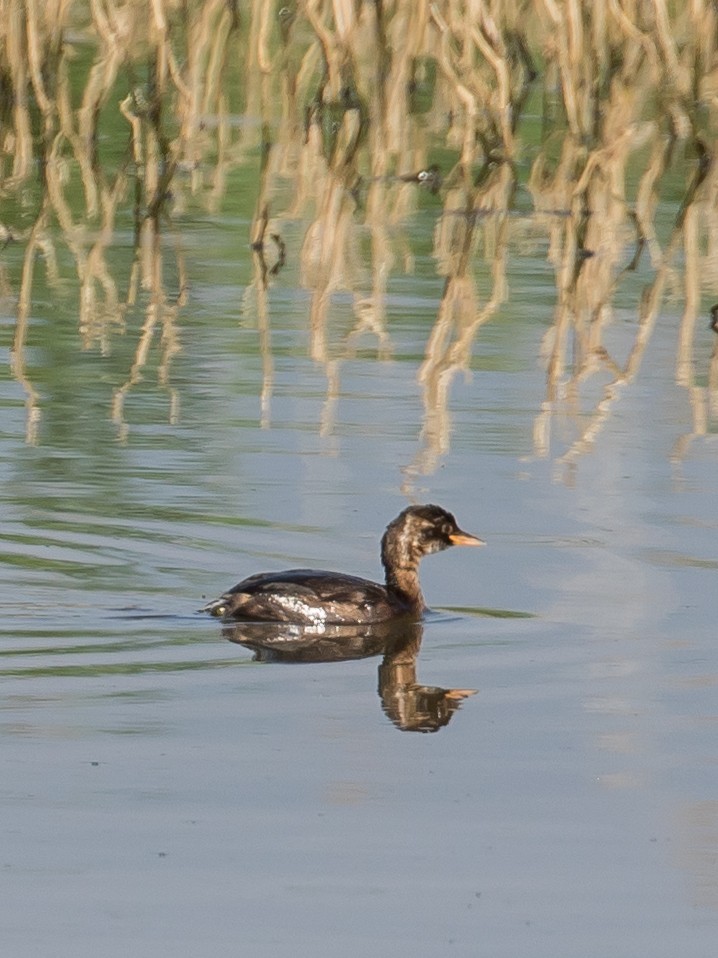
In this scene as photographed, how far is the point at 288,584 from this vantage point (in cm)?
721

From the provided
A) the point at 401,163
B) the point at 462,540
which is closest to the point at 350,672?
the point at 462,540

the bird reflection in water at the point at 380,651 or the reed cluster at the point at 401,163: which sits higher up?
the bird reflection in water at the point at 380,651

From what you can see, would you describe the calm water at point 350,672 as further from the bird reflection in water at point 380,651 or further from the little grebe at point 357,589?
the little grebe at point 357,589

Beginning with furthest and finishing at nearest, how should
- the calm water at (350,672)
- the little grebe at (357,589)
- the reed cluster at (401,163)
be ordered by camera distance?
the reed cluster at (401,163)
the little grebe at (357,589)
the calm water at (350,672)

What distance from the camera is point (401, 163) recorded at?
17.3 meters

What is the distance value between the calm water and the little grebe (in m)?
0.16

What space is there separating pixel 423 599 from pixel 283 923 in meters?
3.21

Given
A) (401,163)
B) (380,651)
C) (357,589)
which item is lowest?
(401,163)

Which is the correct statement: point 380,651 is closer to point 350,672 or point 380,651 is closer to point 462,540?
point 350,672

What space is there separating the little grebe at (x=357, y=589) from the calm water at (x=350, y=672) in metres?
0.16

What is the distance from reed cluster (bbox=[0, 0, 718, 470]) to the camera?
39.3ft

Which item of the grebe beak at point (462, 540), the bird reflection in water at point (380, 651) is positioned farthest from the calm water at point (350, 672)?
the grebe beak at point (462, 540)

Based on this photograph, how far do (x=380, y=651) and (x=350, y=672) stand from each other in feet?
1.45

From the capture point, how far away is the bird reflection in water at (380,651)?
638 centimetres
